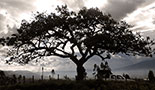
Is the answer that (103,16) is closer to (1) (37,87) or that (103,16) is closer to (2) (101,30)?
(2) (101,30)

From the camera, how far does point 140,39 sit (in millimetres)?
39062

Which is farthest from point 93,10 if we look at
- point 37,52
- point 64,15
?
point 37,52

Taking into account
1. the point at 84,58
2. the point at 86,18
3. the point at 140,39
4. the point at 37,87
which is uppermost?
the point at 86,18

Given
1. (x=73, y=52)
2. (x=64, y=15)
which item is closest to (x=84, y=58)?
(x=73, y=52)

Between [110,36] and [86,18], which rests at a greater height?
[86,18]

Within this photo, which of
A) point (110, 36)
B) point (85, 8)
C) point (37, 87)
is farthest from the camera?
point (85, 8)

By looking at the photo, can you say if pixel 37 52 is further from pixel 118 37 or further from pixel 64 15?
pixel 118 37

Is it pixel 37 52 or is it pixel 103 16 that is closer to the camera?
pixel 103 16

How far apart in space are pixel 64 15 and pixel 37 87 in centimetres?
1340

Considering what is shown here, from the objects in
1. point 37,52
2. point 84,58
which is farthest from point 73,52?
point 37,52

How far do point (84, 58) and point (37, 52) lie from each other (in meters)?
8.76

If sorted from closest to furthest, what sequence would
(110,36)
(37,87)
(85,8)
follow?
(37,87), (110,36), (85,8)

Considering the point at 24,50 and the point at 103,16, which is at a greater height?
the point at 103,16

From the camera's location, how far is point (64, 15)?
39.3m
